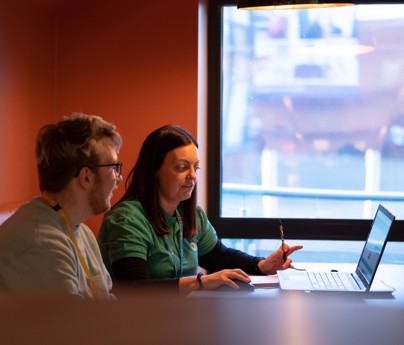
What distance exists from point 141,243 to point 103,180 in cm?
65

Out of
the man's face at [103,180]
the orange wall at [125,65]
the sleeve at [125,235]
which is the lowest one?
the sleeve at [125,235]

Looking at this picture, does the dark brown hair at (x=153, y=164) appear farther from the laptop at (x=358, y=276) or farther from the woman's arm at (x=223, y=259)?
the laptop at (x=358, y=276)

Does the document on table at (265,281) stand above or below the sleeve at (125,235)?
below

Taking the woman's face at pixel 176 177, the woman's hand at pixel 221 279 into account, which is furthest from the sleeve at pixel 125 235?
the woman's hand at pixel 221 279

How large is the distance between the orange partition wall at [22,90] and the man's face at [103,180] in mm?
1329

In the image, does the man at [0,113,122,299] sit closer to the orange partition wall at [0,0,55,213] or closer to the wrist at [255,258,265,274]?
the wrist at [255,258,265,274]

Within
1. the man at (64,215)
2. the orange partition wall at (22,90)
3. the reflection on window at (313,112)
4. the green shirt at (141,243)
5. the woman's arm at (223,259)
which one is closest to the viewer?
the man at (64,215)

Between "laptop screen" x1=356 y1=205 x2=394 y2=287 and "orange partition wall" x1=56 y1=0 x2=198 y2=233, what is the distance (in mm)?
1473

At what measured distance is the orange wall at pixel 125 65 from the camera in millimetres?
4211

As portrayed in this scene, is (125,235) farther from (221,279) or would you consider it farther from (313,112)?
(313,112)

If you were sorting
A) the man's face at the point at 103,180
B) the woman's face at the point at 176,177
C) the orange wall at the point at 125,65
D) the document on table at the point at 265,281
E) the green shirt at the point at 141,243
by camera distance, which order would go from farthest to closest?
the orange wall at the point at 125,65 < the woman's face at the point at 176,177 < the document on table at the point at 265,281 < the green shirt at the point at 141,243 < the man's face at the point at 103,180

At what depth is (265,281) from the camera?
291 centimetres

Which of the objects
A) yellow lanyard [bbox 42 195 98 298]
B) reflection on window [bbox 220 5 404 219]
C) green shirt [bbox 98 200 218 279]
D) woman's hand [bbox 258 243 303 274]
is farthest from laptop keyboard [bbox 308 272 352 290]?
reflection on window [bbox 220 5 404 219]

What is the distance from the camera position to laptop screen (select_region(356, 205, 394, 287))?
274 cm
